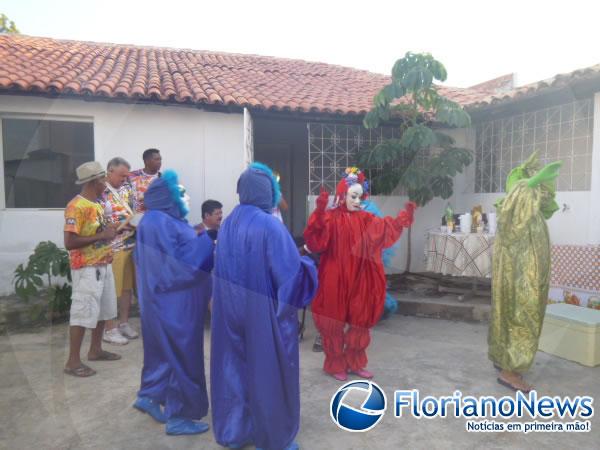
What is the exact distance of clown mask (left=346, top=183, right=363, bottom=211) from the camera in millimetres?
3896

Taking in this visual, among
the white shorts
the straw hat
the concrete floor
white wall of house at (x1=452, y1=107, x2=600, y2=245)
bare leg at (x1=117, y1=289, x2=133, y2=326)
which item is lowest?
the concrete floor

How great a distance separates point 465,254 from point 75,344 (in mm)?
4510

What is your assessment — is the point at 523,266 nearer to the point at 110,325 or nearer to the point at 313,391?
the point at 313,391

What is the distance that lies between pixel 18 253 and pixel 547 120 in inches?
293

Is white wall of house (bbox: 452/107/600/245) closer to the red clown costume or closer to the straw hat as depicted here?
the red clown costume

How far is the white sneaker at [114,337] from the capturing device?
4.62 metres

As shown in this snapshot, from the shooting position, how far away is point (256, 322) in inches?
97.0

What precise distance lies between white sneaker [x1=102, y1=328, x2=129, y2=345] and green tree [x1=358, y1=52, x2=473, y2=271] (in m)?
3.99

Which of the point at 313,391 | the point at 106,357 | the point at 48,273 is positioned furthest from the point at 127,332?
the point at 313,391

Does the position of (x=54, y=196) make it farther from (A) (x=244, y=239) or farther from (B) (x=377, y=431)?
(B) (x=377, y=431)

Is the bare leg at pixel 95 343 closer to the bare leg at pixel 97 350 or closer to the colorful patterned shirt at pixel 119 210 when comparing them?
the bare leg at pixel 97 350

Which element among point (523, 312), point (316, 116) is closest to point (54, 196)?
point (316, 116)

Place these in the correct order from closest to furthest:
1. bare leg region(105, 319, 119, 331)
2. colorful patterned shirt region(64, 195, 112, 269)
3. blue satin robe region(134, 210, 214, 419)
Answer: blue satin robe region(134, 210, 214, 419), colorful patterned shirt region(64, 195, 112, 269), bare leg region(105, 319, 119, 331)

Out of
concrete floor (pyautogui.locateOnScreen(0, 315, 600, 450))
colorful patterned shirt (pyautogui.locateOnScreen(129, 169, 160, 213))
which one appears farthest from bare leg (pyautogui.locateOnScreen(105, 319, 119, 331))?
colorful patterned shirt (pyautogui.locateOnScreen(129, 169, 160, 213))
